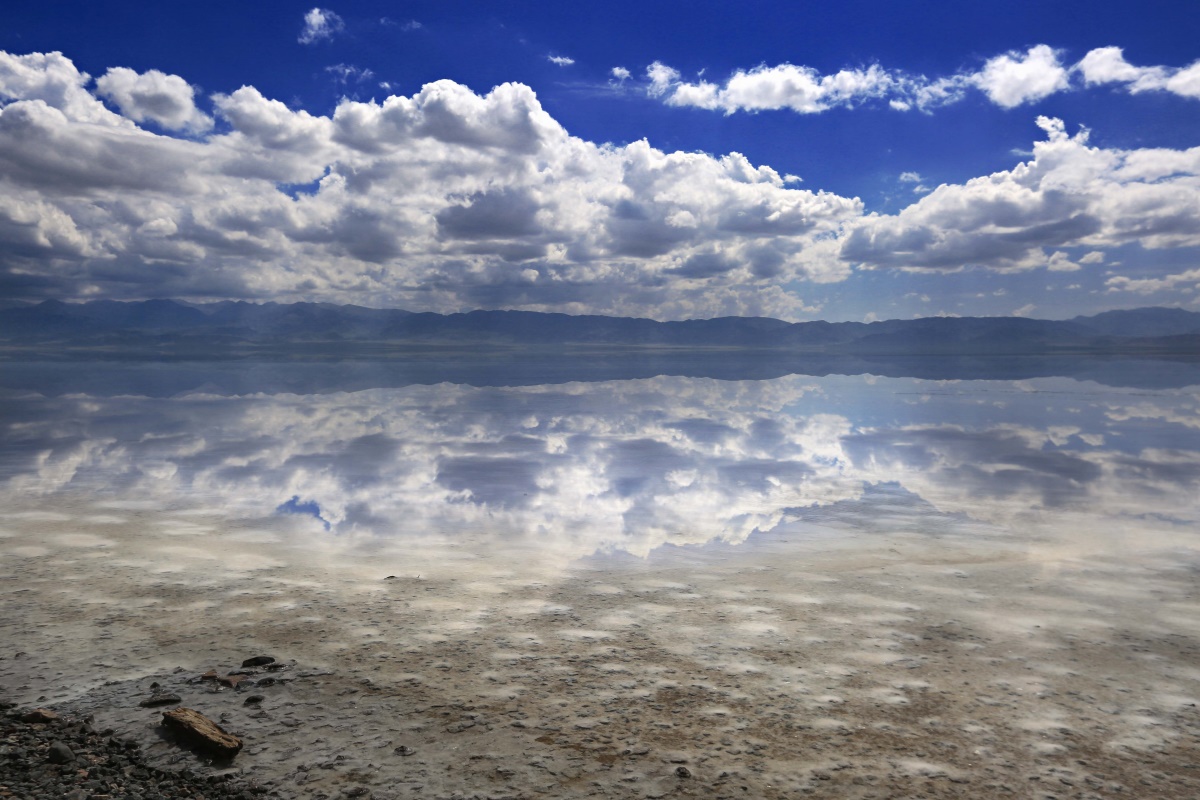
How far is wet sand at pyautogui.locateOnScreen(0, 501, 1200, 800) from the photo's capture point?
19.8 ft

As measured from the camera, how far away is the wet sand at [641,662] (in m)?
6.04

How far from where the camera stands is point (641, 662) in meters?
7.96

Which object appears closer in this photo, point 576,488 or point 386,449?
point 576,488

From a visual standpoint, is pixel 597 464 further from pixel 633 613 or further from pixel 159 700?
pixel 159 700

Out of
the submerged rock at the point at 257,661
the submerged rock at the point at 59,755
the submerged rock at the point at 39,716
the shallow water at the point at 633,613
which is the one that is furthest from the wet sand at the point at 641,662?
the submerged rock at the point at 59,755

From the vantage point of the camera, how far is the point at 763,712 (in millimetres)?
6867

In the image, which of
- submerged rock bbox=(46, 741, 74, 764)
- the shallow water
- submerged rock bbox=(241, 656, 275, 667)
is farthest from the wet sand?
submerged rock bbox=(46, 741, 74, 764)

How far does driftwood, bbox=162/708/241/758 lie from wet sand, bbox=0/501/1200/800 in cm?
13

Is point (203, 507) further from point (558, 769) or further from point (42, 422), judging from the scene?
point (42, 422)

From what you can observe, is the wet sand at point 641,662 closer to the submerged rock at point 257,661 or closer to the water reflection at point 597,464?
the submerged rock at point 257,661

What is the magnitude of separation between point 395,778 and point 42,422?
31.4 metres

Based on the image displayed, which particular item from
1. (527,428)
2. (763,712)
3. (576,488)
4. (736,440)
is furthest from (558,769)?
(527,428)

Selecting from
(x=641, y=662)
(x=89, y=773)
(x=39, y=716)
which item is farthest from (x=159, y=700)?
(x=641, y=662)

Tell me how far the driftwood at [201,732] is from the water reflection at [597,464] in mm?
6294
